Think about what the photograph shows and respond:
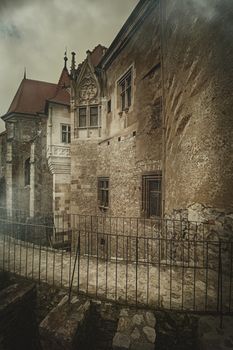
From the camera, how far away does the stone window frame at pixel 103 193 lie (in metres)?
11.3

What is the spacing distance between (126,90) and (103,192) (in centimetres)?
534

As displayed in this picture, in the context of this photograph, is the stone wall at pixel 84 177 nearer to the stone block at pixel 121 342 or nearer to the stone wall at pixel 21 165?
the stone wall at pixel 21 165

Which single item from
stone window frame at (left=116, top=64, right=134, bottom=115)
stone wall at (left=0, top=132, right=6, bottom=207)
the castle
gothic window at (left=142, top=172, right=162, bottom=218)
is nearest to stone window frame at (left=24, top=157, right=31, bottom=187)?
the castle

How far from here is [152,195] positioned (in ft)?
27.0

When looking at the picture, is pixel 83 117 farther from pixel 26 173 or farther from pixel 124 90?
pixel 26 173

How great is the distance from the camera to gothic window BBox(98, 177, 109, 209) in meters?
11.4

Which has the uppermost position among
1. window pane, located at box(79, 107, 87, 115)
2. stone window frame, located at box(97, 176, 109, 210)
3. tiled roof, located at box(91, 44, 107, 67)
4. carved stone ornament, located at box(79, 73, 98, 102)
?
tiled roof, located at box(91, 44, 107, 67)

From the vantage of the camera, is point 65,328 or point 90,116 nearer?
point 65,328

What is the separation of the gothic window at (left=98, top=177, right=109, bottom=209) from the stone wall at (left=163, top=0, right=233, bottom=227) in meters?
5.07

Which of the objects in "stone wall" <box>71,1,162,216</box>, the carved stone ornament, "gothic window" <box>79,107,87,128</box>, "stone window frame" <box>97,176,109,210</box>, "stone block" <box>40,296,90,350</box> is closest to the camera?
"stone block" <box>40,296,90,350</box>

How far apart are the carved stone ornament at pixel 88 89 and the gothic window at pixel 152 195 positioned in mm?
6747

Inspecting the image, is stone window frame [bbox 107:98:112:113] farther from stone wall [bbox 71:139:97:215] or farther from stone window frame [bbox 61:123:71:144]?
stone window frame [bbox 61:123:71:144]

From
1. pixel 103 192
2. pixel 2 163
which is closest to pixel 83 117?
pixel 103 192

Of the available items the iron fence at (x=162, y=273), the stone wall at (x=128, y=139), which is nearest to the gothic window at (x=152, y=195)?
the stone wall at (x=128, y=139)
